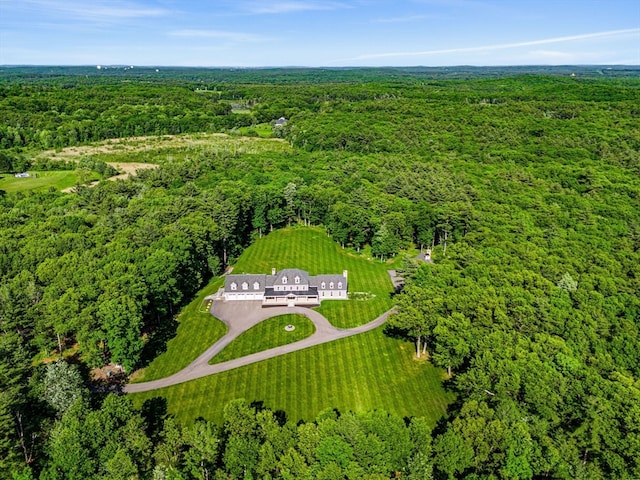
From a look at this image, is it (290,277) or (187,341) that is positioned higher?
(290,277)

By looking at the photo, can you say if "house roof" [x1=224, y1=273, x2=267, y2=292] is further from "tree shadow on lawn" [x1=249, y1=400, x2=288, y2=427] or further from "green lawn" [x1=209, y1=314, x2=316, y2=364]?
"tree shadow on lawn" [x1=249, y1=400, x2=288, y2=427]

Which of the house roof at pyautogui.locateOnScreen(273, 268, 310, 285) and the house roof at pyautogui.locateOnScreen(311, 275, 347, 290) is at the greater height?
the house roof at pyautogui.locateOnScreen(273, 268, 310, 285)

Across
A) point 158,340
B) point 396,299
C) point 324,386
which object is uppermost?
point 396,299

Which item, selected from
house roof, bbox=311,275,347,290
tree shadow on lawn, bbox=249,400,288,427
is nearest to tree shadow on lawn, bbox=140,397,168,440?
tree shadow on lawn, bbox=249,400,288,427

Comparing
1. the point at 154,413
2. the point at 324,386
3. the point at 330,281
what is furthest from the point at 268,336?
the point at 154,413

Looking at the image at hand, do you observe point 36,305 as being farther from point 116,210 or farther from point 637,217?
point 637,217

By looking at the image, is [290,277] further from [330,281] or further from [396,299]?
[396,299]

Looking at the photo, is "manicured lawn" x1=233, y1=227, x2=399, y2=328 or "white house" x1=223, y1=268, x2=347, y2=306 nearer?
"manicured lawn" x1=233, y1=227, x2=399, y2=328
